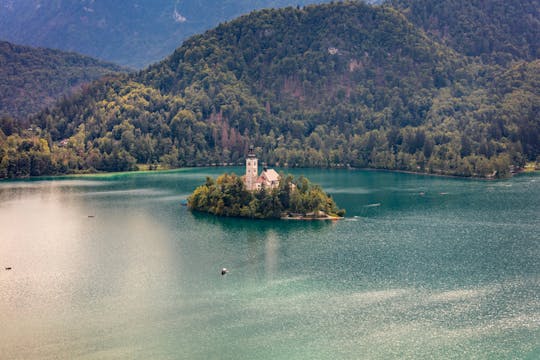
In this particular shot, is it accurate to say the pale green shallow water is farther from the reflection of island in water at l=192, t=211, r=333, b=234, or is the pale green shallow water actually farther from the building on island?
the building on island

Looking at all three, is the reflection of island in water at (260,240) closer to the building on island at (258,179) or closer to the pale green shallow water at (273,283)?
the pale green shallow water at (273,283)

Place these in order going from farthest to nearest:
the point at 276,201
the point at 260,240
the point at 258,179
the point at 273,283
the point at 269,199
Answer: the point at 258,179, the point at 269,199, the point at 276,201, the point at 260,240, the point at 273,283

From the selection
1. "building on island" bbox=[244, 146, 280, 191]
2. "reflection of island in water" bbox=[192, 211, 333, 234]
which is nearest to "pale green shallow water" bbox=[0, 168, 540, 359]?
"reflection of island in water" bbox=[192, 211, 333, 234]

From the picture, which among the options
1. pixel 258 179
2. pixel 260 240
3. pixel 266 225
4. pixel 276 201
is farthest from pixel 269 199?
pixel 260 240

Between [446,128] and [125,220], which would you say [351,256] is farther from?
[446,128]

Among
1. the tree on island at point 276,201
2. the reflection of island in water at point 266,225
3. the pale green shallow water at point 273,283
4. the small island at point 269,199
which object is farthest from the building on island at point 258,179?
the pale green shallow water at point 273,283

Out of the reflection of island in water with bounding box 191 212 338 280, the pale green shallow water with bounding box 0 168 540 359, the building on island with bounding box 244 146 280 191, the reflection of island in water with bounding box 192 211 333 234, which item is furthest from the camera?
the building on island with bounding box 244 146 280 191

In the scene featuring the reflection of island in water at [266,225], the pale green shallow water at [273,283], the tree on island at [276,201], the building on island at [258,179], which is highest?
the building on island at [258,179]

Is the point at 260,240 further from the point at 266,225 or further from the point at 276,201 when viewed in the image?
the point at 276,201
